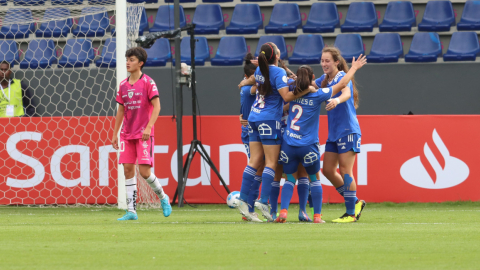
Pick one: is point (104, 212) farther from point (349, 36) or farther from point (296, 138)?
point (349, 36)

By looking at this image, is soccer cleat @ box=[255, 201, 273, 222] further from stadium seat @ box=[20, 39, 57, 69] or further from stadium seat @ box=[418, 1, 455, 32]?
stadium seat @ box=[418, 1, 455, 32]

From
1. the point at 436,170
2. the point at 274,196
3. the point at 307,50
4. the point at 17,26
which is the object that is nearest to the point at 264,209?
the point at 274,196

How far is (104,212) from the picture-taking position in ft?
26.6

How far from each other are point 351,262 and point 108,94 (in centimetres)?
731

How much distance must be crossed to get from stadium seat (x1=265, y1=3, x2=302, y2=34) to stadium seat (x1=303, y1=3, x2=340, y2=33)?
234 millimetres

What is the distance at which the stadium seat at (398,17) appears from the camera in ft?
40.7

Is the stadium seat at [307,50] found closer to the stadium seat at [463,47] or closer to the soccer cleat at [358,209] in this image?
the stadium seat at [463,47]

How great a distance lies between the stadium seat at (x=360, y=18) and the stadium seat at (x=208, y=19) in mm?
2524

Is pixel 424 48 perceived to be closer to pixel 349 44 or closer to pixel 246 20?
pixel 349 44

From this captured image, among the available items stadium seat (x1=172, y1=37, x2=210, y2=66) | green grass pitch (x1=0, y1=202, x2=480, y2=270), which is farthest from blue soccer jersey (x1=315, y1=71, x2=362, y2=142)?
stadium seat (x1=172, y1=37, x2=210, y2=66)

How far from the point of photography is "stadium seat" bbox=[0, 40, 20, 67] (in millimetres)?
11676

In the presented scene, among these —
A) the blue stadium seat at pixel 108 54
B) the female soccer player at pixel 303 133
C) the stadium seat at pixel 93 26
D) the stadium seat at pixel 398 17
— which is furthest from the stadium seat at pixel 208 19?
the female soccer player at pixel 303 133

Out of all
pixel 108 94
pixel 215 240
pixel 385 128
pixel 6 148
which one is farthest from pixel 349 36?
pixel 215 240

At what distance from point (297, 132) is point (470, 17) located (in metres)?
8.23
